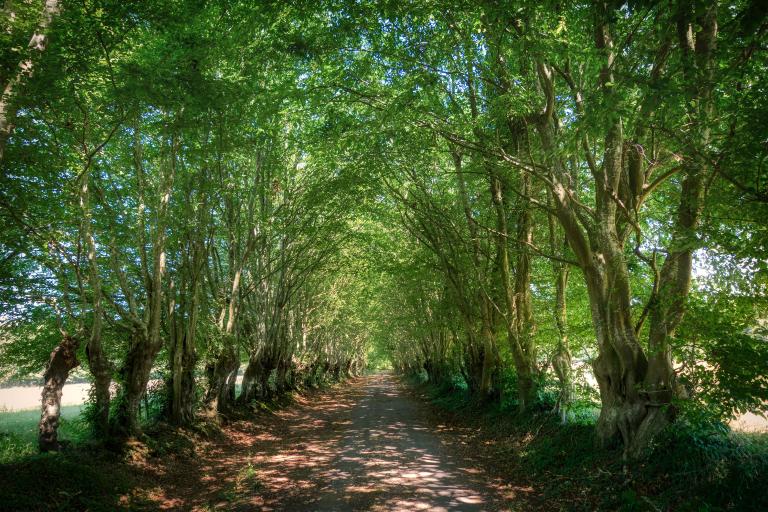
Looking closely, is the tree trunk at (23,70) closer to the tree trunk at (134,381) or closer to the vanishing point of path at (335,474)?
the tree trunk at (134,381)

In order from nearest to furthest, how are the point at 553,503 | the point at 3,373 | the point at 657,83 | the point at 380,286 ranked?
Answer: the point at 657,83 → the point at 553,503 → the point at 3,373 → the point at 380,286

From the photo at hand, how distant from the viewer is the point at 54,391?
8.78 metres

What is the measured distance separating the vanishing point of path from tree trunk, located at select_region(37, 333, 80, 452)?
8.00 feet

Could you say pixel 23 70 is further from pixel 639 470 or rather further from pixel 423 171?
pixel 423 171

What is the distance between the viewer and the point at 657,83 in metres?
4.27

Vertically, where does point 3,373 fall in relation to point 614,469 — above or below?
above

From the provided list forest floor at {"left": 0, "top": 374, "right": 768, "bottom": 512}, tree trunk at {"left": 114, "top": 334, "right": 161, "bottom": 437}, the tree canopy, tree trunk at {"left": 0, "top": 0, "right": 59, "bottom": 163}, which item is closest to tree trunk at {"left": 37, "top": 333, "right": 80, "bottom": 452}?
the tree canopy

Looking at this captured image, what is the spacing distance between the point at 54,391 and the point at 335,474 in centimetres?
578

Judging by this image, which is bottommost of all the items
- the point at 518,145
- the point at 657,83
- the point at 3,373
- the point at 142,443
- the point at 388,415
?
the point at 388,415

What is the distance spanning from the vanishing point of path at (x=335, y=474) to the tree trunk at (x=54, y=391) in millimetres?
2439

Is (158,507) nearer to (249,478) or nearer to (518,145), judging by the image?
(249,478)

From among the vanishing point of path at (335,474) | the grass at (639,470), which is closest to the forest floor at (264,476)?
the vanishing point of path at (335,474)

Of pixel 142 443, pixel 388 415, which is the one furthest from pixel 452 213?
pixel 142 443

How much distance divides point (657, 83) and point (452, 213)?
11.9 m
